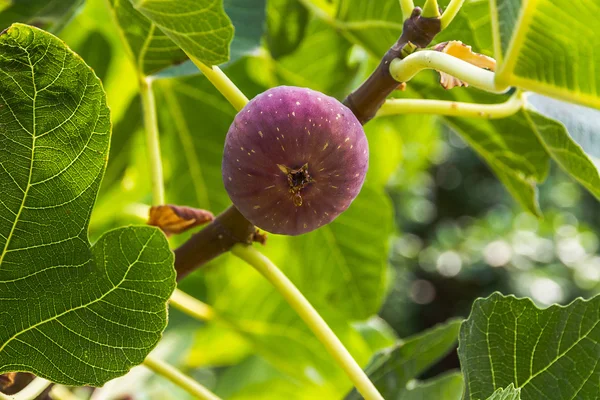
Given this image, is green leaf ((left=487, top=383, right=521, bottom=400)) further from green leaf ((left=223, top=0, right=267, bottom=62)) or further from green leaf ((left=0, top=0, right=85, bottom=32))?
green leaf ((left=0, top=0, right=85, bottom=32))

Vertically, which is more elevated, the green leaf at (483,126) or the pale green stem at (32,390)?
the green leaf at (483,126)

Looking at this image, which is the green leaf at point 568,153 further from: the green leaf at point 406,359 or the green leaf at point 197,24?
the green leaf at point 197,24

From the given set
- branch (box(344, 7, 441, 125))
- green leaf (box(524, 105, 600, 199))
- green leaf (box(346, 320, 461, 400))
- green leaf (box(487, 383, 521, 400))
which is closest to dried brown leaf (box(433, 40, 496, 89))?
branch (box(344, 7, 441, 125))

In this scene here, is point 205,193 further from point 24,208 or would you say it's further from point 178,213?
point 24,208

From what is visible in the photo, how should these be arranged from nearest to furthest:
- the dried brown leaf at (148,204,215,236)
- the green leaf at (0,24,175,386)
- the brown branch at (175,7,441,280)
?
the green leaf at (0,24,175,386) → the brown branch at (175,7,441,280) → the dried brown leaf at (148,204,215,236)

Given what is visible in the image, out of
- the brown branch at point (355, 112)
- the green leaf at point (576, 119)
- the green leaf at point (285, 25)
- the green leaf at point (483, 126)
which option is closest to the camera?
the brown branch at point (355, 112)

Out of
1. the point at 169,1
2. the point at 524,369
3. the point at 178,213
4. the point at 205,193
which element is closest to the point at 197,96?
the point at 205,193

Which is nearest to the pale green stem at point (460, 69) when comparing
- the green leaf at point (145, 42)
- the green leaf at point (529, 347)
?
the green leaf at point (529, 347)
